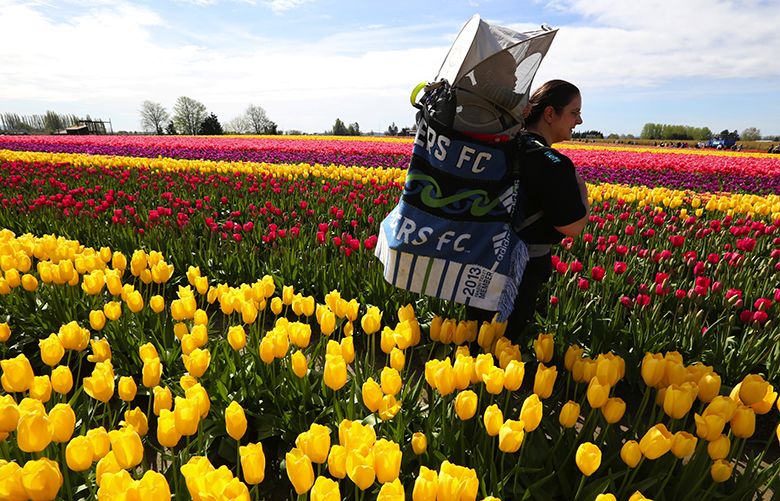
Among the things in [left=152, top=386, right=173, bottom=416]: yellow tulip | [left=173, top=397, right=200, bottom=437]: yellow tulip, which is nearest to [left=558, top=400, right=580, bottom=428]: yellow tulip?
[left=173, top=397, right=200, bottom=437]: yellow tulip

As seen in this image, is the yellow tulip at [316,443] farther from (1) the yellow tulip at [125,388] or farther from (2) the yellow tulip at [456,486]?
(1) the yellow tulip at [125,388]

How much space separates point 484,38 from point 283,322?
4.37 feet

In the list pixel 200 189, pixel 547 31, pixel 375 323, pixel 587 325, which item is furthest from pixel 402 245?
pixel 200 189

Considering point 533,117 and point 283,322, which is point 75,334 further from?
point 533,117

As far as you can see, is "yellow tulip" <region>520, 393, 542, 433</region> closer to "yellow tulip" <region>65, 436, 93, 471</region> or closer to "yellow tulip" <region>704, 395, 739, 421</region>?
"yellow tulip" <region>704, 395, 739, 421</region>

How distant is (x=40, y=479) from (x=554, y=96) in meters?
2.30

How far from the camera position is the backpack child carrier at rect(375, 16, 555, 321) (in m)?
1.88

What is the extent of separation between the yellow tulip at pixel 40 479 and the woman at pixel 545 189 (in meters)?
1.84

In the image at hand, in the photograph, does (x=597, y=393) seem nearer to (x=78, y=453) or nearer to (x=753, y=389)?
(x=753, y=389)

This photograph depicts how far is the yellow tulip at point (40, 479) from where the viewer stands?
1.10 metres

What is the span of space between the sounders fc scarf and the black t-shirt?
0.10 m

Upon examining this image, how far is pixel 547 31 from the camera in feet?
6.14

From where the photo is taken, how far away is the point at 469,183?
79.7 inches

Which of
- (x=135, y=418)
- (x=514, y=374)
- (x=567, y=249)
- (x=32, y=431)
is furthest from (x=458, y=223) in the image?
(x=567, y=249)
